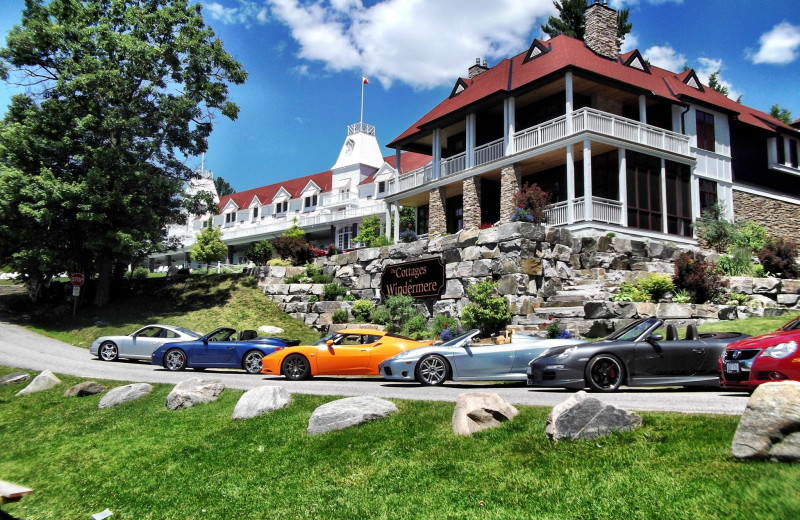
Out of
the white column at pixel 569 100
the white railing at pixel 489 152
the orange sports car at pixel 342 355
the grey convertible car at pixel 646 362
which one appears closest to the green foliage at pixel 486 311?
the orange sports car at pixel 342 355

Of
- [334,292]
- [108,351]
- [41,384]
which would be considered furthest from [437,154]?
[41,384]

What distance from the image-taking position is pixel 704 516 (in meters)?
3.93

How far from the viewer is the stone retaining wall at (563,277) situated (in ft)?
52.7

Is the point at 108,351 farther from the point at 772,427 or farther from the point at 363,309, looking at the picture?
the point at 772,427

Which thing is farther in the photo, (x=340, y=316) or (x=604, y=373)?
(x=340, y=316)

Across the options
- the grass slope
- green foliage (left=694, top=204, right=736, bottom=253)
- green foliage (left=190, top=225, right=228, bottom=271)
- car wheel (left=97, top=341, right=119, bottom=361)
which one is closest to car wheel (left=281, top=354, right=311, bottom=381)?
car wheel (left=97, top=341, right=119, bottom=361)

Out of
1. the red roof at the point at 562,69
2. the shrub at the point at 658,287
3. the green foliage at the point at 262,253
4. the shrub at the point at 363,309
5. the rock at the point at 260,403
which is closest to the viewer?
the rock at the point at 260,403

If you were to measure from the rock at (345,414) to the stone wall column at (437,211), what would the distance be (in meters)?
21.2

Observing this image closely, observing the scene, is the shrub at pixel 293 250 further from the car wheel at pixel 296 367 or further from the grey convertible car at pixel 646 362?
the grey convertible car at pixel 646 362

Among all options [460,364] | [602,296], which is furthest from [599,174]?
[460,364]

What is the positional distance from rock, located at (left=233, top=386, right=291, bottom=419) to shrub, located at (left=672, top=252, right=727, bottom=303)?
12618mm

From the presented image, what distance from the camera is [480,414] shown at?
6.61 meters

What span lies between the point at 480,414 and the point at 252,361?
1085 cm

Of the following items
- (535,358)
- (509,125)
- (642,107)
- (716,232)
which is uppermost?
(642,107)
